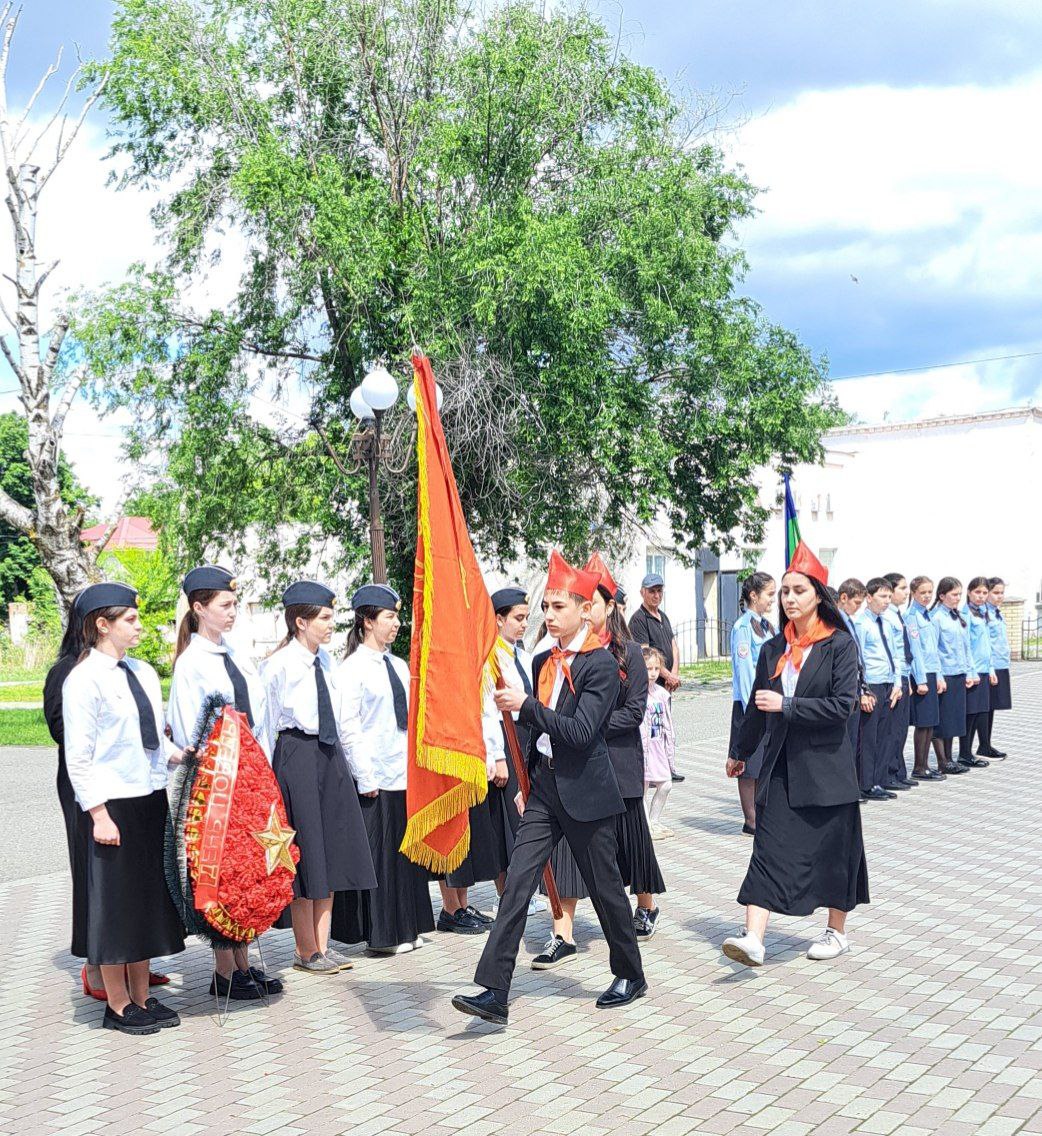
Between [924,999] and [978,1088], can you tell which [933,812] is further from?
[978,1088]

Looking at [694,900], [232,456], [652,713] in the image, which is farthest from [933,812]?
[232,456]

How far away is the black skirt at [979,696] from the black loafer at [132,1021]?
34.4ft

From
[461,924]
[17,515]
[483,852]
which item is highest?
[17,515]

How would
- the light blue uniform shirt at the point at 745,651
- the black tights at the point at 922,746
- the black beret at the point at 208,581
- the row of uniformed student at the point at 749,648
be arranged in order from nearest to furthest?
1. the black beret at the point at 208,581
2. the row of uniformed student at the point at 749,648
3. the light blue uniform shirt at the point at 745,651
4. the black tights at the point at 922,746

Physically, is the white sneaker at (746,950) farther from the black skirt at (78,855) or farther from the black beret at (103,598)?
the black beret at (103,598)

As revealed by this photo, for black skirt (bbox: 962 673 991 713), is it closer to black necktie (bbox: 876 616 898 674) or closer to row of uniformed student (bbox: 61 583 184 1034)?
black necktie (bbox: 876 616 898 674)

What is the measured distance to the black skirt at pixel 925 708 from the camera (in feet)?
43.5

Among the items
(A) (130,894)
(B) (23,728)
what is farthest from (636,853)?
(B) (23,728)

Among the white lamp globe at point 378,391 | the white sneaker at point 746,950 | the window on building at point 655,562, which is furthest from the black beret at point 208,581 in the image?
the window on building at point 655,562

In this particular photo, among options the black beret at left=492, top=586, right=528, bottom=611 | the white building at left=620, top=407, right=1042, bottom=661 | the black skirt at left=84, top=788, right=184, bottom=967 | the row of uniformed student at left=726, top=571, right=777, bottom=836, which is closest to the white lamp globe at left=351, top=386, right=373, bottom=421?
the row of uniformed student at left=726, top=571, right=777, bottom=836

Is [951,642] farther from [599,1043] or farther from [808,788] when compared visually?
[599,1043]

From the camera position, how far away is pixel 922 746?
1351 cm

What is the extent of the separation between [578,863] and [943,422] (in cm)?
4745

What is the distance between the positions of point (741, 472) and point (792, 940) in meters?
17.0
